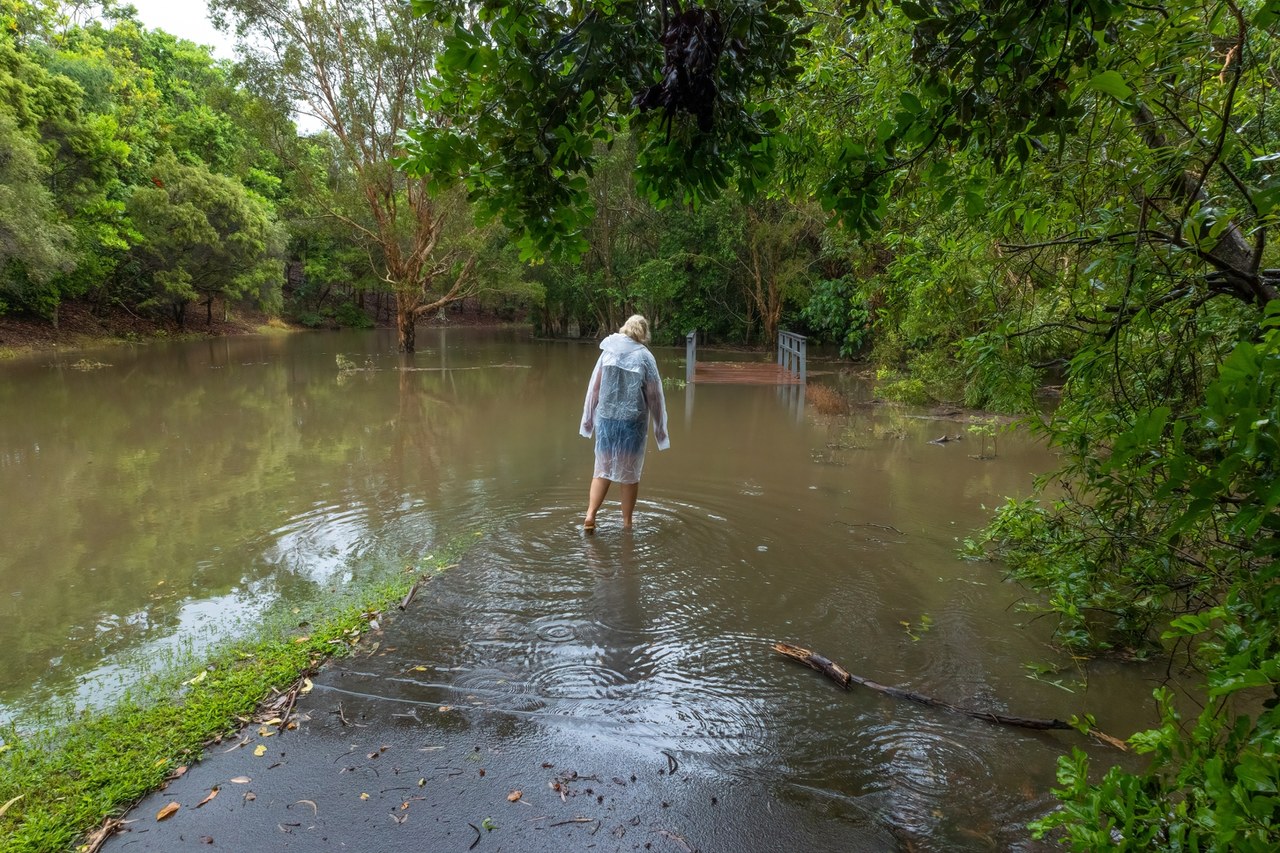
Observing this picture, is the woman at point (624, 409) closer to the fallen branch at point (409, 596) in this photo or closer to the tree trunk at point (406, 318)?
the fallen branch at point (409, 596)

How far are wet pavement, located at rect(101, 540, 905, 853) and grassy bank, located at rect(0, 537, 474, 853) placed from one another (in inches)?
4.8

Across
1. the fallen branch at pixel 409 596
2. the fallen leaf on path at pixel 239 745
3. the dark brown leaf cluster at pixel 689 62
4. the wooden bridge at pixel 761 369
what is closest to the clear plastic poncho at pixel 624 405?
the fallen branch at pixel 409 596

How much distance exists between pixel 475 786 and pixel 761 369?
1608 cm

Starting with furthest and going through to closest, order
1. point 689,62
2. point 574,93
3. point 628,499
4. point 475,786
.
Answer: point 628,499 → point 475,786 → point 574,93 → point 689,62

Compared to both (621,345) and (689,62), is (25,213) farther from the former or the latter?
(689,62)

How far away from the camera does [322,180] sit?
21.2 m

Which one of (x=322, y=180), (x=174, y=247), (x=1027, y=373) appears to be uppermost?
(x=322, y=180)

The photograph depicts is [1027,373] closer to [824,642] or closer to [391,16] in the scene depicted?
[824,642]

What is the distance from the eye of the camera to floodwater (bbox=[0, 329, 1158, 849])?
300 centimetres

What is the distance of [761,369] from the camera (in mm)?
17969

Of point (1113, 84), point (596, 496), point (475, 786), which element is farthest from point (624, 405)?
point (1113, 84)

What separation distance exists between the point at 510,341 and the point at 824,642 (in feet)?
95.2

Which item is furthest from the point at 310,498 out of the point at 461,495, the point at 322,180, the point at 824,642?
the point at 322,180

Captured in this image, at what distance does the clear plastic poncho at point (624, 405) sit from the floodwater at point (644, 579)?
595mm
